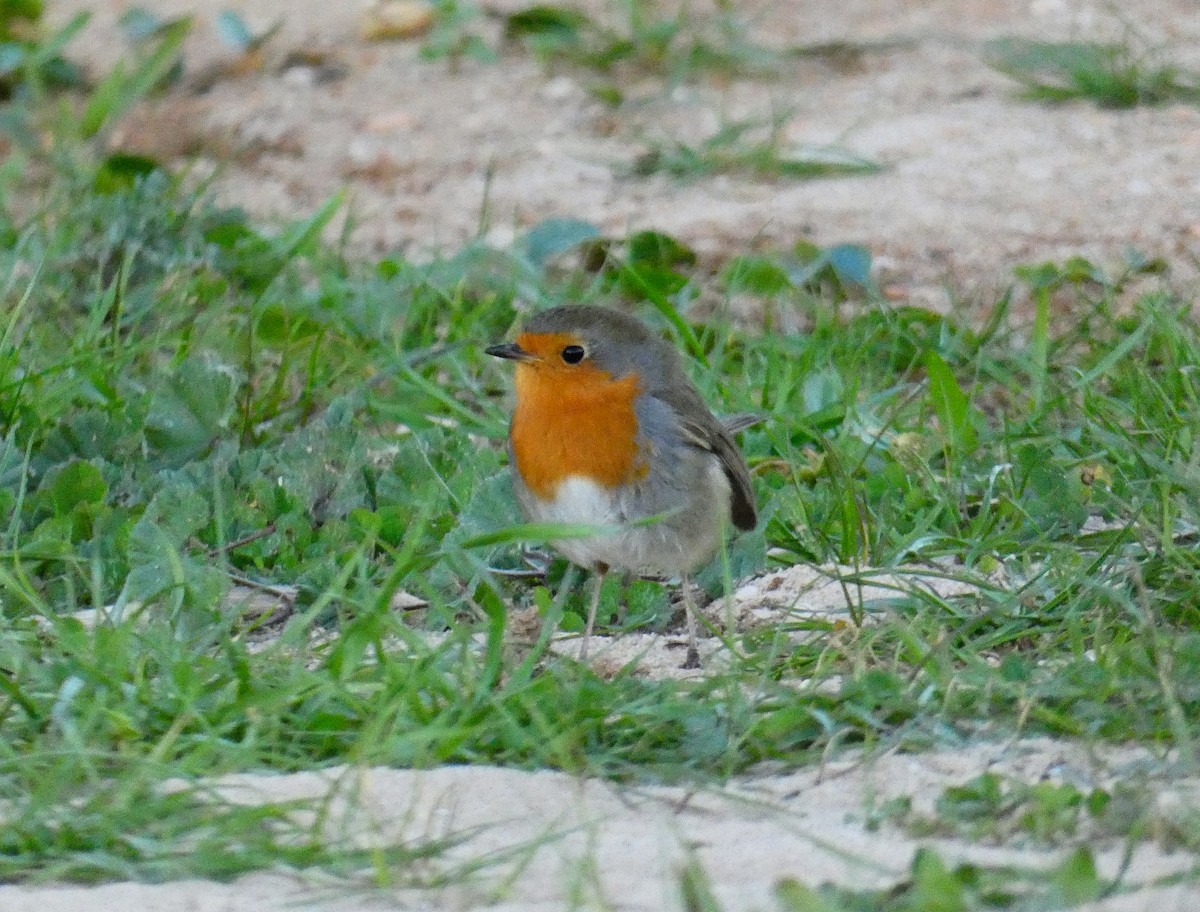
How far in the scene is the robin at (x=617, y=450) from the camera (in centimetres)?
385

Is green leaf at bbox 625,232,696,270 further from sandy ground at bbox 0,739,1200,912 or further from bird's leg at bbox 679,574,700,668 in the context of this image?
sandy ground at bbox 0,739,1200,912

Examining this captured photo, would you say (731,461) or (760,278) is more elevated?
(731,461)

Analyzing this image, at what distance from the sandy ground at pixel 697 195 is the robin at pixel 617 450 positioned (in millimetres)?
208

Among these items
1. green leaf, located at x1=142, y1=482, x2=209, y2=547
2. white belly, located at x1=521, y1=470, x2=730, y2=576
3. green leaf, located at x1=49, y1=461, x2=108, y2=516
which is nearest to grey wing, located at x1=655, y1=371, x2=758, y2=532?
white belly, located at x1=521, y1=470, x2=730, y2=576

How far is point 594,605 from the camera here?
12.4ft

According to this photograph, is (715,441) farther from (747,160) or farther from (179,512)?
(747,160)

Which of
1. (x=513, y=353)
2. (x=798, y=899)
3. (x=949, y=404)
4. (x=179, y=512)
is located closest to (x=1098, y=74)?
(x=949, y=404)

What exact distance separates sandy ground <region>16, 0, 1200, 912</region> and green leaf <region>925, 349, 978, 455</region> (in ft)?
2.11

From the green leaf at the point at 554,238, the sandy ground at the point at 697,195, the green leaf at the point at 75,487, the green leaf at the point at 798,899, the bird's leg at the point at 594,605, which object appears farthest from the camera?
the green leaf at the point at 554,238

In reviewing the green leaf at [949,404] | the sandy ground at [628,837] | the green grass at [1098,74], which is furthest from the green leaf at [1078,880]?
the green grass at [1098,74]

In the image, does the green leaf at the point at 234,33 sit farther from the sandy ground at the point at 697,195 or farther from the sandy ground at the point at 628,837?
the sandy ground at the point at 628,837

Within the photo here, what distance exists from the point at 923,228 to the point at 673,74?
161cm

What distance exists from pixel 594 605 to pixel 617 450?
0.33 meters

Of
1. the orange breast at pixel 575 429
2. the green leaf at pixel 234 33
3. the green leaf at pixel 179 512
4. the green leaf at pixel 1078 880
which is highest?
the green leaf at pixel 1078 880
